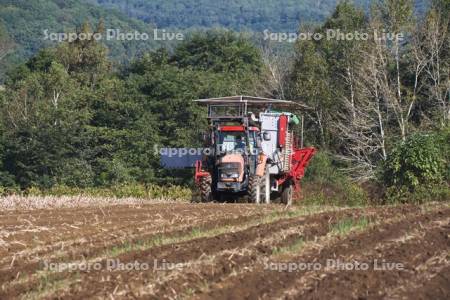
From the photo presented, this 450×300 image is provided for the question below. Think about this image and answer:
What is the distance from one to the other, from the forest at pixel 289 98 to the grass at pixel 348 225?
1721cm

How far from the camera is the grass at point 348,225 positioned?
41.6 feet

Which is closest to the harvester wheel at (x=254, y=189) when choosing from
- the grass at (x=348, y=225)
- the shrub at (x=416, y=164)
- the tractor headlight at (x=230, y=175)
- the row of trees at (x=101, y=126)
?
the tractor headlight at (x=230, y=175)

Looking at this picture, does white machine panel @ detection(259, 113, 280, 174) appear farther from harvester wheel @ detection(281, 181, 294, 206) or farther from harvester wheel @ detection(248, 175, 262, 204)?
harvester wheel @ detection(248, 175, 262, 204)

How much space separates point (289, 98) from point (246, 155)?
23997 millimetres

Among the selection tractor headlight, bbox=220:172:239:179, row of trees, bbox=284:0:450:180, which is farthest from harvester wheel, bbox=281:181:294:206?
row of trees, bbox=284:0:450:180

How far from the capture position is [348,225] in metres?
13.3

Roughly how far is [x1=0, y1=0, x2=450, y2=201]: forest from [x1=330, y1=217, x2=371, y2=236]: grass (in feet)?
56.5

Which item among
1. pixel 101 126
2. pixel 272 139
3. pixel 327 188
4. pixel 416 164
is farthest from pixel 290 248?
pixel 101 126

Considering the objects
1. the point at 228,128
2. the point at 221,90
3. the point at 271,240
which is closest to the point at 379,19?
the point at 221,90

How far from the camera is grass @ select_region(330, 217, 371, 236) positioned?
12.7 metres

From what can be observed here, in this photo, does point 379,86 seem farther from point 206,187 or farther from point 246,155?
point 206,187

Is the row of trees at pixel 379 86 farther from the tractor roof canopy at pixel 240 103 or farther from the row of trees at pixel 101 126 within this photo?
the tractor roof canopy at pixel 240 103

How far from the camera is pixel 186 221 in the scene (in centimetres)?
1525

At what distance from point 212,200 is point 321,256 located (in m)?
11.3
